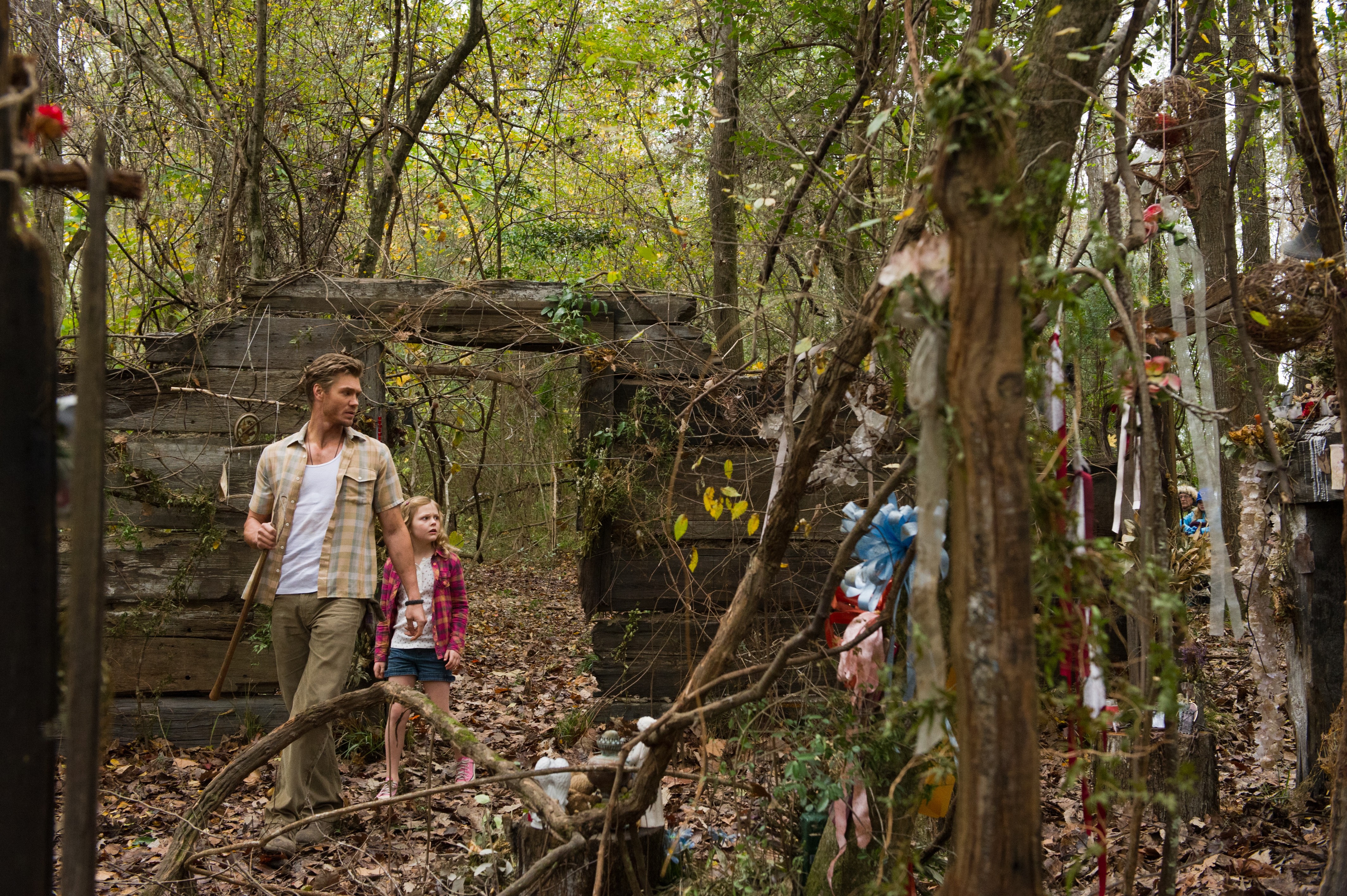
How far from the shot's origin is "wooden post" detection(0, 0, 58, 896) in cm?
108

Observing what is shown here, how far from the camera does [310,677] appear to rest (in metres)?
4.58

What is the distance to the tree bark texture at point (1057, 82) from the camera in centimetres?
219

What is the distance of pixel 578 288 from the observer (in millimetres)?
6203

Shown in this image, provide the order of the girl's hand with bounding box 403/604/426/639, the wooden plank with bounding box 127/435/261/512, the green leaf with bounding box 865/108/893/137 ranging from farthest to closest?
the wooden plank with bounding box 127/435/261/512 < the girl's hand with bounding box 403/604/426/639 < the green leaf with bounding box 865/108/893/137

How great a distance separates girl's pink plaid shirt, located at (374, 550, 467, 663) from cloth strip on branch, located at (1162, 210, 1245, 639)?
3.87 metres

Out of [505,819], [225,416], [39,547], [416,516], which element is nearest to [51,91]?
[225,416]

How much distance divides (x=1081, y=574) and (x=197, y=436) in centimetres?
615

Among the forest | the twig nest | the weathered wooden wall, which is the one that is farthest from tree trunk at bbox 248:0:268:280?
the twig nest

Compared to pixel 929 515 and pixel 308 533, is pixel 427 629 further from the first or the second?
pixel 929 515

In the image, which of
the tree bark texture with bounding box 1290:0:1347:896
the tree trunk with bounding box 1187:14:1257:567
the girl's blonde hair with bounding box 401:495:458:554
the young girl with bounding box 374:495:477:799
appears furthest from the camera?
the tree trunk with bounding box 1187:14:1257:567

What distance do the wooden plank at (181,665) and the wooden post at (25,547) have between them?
5.32 metres

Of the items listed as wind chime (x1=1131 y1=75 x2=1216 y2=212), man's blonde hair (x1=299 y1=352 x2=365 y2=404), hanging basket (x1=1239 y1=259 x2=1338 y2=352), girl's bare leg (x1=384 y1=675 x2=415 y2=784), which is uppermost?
wind chime (x1=1131 y1=75 x2=1216 y2=212)

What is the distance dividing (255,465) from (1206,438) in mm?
5788

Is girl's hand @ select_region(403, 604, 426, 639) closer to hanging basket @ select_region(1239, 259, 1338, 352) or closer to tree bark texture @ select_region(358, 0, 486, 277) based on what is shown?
hanging basket @ select_region(1239, 259, 1338, 352)
